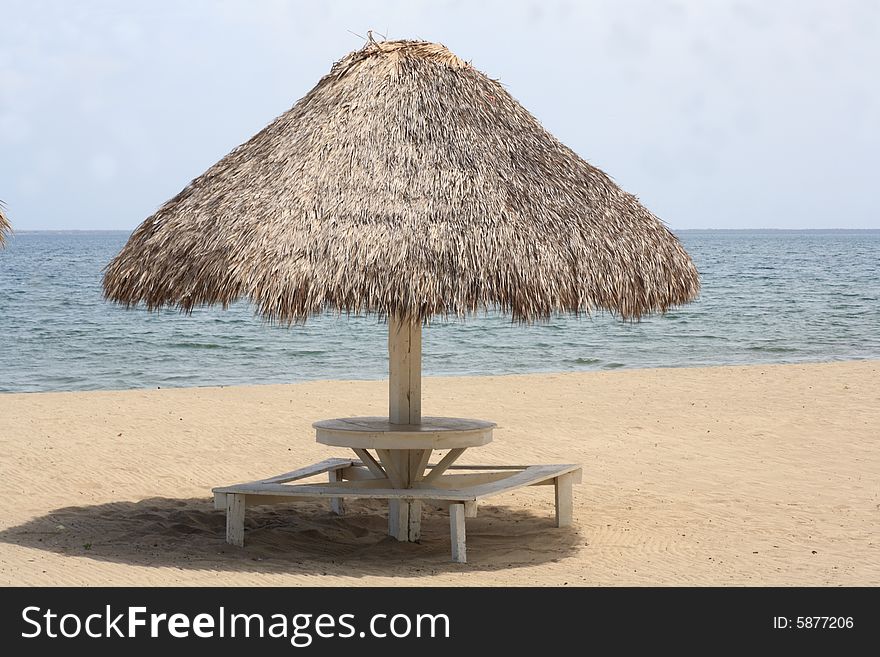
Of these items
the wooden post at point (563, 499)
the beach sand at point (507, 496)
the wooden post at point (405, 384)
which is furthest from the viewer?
the wooden post at point (563, 499)

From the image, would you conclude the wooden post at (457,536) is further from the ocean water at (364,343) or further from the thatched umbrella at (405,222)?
the ocean water at (364,343)

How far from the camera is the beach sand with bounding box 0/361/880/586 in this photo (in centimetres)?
640

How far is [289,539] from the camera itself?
24.1ft

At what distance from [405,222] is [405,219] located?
0.03 metres

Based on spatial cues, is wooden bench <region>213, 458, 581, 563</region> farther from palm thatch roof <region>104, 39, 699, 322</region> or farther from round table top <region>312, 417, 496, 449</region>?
palm thatch roof <region>104, 39, 699, 322</region>

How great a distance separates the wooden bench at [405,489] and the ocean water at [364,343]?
1321 cm

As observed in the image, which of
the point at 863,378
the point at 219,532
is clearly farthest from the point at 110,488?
the point at 863,378

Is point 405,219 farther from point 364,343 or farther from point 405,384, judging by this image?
point 364,343

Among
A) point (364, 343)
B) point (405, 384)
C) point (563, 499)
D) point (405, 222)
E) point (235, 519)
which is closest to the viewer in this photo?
point (405, 222)

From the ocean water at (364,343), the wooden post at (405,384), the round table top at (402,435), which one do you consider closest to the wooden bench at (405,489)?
the wooden post at (405,384)

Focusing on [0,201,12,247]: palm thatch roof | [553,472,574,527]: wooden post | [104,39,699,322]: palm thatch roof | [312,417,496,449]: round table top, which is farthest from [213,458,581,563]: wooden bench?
[0,201,12,247]: palm thatch roof

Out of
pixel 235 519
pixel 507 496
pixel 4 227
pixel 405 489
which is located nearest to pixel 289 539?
pixel 235 519

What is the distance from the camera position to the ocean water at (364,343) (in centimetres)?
2270
